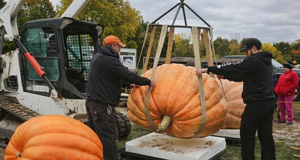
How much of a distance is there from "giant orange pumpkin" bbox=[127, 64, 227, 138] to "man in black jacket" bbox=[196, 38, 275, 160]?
315mm

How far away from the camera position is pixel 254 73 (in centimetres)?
404

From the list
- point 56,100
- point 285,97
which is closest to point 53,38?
point 56,100

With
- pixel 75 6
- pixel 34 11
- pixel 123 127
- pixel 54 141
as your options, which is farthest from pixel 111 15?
pixel 54 141

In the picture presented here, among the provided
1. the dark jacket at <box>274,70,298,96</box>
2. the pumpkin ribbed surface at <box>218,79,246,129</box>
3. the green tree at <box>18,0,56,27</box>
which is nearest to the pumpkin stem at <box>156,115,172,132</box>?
the pumpkin ribbed surface at <box>218,79,246,129</box>

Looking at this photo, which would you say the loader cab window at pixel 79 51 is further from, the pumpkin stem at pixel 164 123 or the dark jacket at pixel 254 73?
the dark jacket at pixel 254 73

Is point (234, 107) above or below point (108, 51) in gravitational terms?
below

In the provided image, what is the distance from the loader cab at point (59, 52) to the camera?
5238 mm

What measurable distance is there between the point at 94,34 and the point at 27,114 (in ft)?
6.67

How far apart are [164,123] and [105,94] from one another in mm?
866

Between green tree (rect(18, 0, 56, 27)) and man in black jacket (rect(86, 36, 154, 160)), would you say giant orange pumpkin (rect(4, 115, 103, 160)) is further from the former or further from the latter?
green tree (rect(18, 0, 56, 27))

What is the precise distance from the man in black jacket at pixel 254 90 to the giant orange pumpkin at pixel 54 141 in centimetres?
175

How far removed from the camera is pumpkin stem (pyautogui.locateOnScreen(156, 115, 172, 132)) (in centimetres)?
376

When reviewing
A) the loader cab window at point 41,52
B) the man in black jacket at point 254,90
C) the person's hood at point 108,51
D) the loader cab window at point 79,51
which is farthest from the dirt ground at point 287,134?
the person's hood at point 108,51

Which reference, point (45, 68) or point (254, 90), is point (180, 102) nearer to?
point (254, 90)
